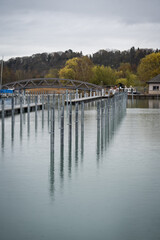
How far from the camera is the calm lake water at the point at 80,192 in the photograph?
8.08 meters

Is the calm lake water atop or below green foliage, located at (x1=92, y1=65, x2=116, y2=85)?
below

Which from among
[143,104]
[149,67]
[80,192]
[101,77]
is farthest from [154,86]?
[80,192]

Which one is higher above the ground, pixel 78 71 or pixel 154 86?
pixel 78 71

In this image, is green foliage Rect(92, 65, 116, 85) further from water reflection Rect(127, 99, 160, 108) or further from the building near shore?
water reflection Rect(127, 99, 160, 108)

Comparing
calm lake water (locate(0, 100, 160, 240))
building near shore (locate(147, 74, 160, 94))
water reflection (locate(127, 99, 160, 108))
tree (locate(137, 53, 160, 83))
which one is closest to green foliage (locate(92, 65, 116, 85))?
tree (locate(137, 53, 160, 83))

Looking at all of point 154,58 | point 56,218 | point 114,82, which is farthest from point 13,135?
point 114,82

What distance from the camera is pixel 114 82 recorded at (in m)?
183

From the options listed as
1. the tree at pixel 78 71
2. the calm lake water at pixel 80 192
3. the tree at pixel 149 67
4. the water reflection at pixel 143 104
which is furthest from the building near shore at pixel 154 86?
the calm lake water at pixel 80 192

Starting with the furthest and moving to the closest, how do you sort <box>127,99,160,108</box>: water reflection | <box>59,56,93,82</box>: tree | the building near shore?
<box>59,56,93,82</box>: tree
the building near shore
<box>127,99,160,108</box>: water reflection

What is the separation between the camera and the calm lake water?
808 centimetres

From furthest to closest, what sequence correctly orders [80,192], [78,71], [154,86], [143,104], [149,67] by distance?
[78,71] → [149,67] → [154,86] → [143,104] → [80,192]

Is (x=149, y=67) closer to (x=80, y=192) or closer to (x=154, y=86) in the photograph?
(x=154, y=86)

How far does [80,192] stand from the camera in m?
10.7

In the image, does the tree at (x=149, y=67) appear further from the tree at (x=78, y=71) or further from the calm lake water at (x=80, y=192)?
the calm lake water at (x=80, y=192)
